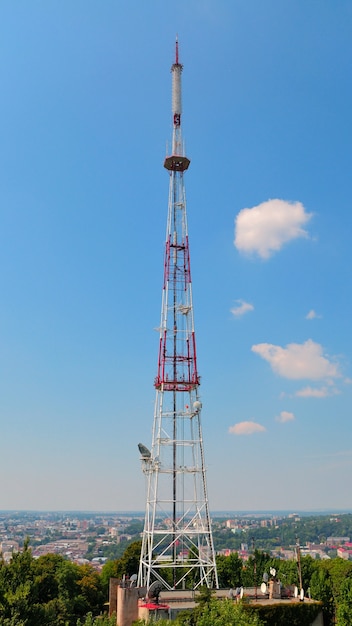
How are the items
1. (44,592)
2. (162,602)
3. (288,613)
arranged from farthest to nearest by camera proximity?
1. (44,592)
2. (162,602)
3. (288,613)

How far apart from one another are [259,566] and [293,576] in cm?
298

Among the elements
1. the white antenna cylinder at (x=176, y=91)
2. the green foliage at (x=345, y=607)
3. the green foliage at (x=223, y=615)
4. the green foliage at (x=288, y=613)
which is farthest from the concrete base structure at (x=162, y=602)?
the white antenna cylinder at (x=176, y=91)

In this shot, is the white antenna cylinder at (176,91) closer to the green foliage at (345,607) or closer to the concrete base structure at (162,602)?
the concrete base structure at (162,602)

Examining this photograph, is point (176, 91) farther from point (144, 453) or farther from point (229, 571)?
point (229, 571)

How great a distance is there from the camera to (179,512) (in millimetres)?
37719

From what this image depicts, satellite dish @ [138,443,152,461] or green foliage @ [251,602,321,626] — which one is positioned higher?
satellite dish @ [138,443,152,461]

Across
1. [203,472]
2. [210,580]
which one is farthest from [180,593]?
[203,472]

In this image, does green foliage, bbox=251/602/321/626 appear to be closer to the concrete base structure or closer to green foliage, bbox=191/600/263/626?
the concrete base structure

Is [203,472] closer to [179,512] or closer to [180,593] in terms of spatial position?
[179,512]

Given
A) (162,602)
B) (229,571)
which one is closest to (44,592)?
(229,571)

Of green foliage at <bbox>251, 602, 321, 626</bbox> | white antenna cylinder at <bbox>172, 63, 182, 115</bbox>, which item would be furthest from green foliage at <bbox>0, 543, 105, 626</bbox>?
white antenna cylinder at <bbox>172, 63, 182, 115</bbox>

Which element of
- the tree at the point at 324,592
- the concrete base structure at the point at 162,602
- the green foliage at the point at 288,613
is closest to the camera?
the concrete base structure at the point at 162,602

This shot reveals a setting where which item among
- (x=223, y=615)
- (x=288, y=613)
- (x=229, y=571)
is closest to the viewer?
(x=223, y=615)

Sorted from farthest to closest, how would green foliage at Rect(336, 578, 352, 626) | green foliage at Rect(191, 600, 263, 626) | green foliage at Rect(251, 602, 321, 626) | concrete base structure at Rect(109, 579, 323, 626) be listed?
1. green foliage at Rect(336, 578, 352, 626)
2. green foliage at Rect(251, 602, 321, 626)
3. concrete base structure at Rect(109, 579, 323, 626)
4. green foliage at Rect(191, 600, 263, 626)
